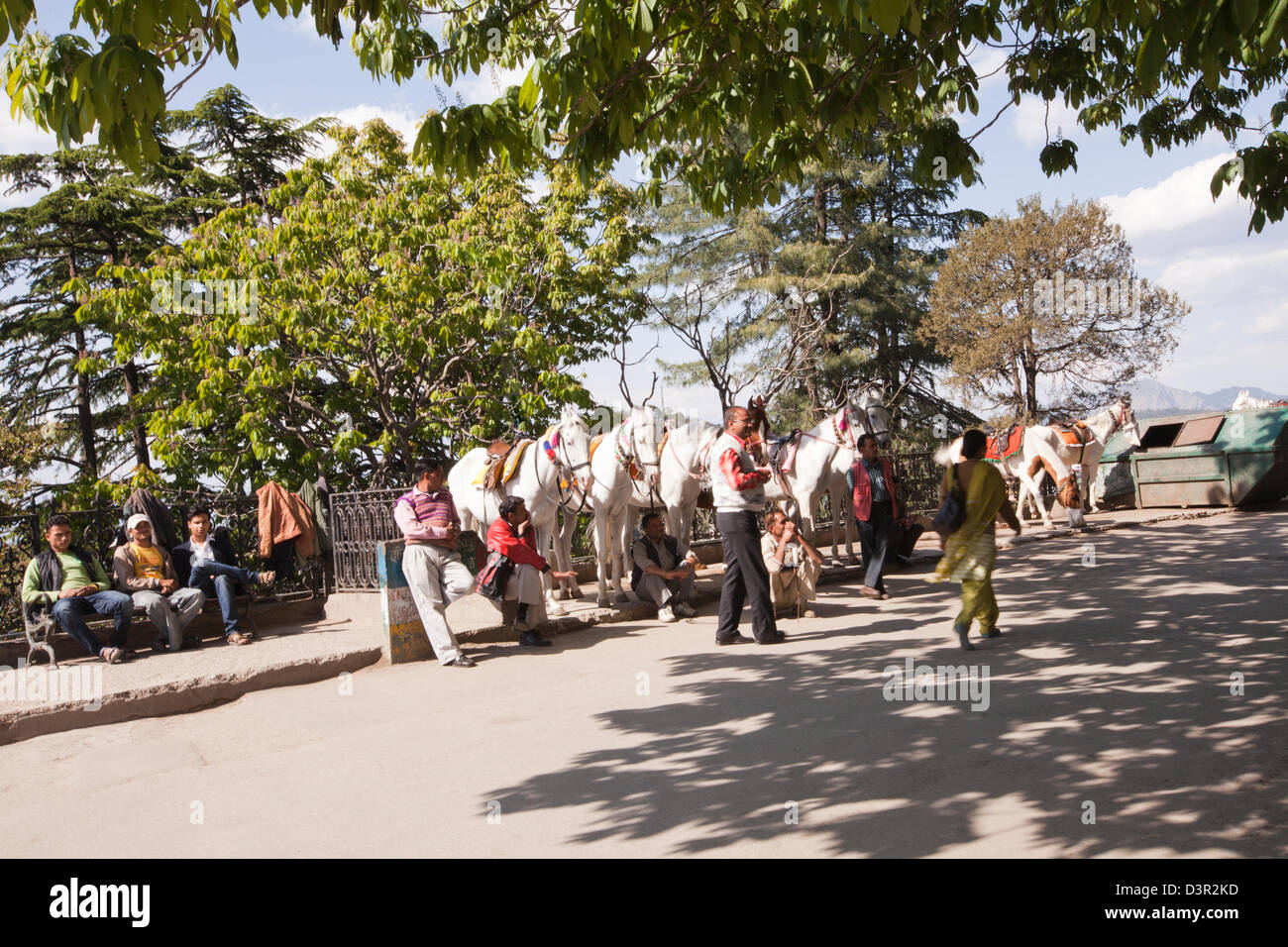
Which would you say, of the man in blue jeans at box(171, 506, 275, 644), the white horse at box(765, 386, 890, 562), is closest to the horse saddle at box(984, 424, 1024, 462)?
the white horse at box(765, 386, 890, 562)

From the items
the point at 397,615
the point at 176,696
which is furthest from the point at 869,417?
the point at 176,696

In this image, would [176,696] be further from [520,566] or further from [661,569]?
[661,569]

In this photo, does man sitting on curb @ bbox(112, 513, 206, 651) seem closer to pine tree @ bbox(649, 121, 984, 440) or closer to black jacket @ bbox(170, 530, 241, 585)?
black jacket @ bbox(170, 530, 241, 585)

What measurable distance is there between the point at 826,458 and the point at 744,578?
4858 millimetres

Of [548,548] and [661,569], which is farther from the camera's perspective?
[661,569]

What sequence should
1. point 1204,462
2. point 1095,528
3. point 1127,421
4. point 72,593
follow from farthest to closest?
point 1127,421 → point 1204,462 → point 1095,528 → point 72,593

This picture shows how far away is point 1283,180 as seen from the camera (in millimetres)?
5523

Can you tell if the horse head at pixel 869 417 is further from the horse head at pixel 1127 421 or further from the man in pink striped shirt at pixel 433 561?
the horse head at pixel 1127 421

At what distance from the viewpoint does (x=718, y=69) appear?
657cm

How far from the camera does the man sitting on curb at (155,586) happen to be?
983cm

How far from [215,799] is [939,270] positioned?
24718 millimetres

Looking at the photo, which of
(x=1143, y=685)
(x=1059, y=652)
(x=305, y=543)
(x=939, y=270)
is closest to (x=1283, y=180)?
(x=1143, y=685)

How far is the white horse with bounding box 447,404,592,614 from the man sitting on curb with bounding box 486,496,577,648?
24.4 inches
